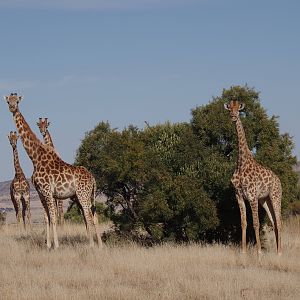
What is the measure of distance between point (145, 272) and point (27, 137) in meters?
6.25

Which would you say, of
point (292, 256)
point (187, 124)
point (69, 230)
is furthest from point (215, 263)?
point (69, 230)

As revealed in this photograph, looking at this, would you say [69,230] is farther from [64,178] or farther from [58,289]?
[58,289]

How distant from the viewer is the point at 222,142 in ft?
64.8

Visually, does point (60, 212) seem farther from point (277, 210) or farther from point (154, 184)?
point (277, 210)

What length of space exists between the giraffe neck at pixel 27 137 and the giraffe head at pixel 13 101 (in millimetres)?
170

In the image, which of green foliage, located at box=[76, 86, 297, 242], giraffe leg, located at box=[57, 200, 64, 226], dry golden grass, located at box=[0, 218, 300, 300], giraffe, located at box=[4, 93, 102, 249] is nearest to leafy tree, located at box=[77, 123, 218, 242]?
green foliage, located at box=[76, 86, 297, 242]

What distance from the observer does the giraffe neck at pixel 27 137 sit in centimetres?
1845

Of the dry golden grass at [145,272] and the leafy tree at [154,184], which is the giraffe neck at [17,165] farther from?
the dry golden grass at [145,272]

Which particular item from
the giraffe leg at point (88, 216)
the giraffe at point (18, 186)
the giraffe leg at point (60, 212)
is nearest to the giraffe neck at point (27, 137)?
the giraffe leg at point (88, 216)

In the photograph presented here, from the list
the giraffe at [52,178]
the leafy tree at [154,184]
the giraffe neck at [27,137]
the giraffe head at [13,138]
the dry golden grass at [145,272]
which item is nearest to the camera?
the dry golden grass at [145,272]

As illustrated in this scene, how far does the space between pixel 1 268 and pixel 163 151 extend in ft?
22.5

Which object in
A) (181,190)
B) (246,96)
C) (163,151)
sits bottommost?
(181,190)

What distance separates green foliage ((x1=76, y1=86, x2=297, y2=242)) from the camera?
1839 cm

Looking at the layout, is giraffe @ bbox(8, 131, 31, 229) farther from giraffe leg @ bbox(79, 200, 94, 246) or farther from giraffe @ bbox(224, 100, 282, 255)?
giraffe @ bbox(224, 100, 282, 255)
